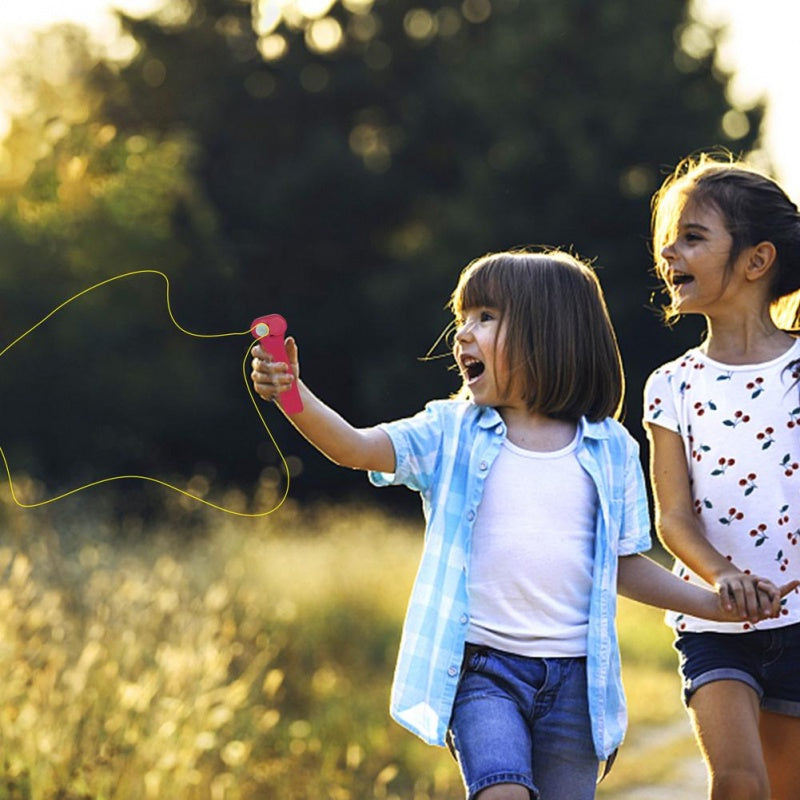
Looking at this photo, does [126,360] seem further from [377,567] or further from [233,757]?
[233,757]

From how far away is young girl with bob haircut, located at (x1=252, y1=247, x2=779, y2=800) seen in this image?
3084 millimetres

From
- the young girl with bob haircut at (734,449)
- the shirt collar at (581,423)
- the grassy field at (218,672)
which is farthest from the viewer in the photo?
the grassy field at (218,672)

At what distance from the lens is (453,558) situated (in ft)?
10.4

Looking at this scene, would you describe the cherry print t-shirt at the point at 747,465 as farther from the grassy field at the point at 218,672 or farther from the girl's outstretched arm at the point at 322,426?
the grassy field at the point at 218,672

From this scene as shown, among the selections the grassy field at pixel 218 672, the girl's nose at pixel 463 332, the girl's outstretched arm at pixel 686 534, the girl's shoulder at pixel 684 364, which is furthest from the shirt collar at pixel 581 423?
the grassy field at pixel 218 672

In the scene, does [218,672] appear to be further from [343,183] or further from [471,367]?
[343,183]

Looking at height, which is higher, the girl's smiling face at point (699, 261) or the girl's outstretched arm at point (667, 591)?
the girl's smiling face at point (699, 261)

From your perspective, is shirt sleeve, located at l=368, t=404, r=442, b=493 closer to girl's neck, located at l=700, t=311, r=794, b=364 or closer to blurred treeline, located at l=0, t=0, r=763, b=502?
girl's neck, located at l=700, t=311, r=794, b=364

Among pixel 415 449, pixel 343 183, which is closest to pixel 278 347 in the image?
pixel 415 449

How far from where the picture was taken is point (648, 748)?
736cm

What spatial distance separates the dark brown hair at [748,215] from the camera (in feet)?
12.1

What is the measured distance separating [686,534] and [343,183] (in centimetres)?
1846

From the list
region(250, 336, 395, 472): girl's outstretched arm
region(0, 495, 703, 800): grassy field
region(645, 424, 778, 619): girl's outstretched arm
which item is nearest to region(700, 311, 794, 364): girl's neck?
region(645, 424, 778, 619): girl's outstretched arm

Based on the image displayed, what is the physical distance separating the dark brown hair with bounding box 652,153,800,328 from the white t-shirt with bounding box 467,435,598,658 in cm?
76
